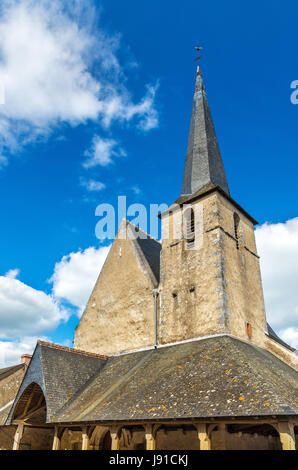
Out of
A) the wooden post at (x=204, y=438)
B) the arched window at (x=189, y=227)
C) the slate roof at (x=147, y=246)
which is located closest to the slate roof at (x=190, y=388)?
the wooden post at (x=204, y=438)

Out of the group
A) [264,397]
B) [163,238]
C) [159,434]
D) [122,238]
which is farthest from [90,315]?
[264,397]

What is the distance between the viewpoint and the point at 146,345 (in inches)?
554

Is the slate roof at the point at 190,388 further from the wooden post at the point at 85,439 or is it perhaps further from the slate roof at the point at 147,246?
the slate roof at the point at 147,246

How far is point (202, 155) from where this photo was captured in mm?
16891

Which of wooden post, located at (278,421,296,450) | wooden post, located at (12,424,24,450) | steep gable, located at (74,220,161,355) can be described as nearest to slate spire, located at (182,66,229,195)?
steep gable, located at (74,220,161,355)

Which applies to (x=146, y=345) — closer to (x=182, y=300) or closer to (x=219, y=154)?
(x=182, y=300)

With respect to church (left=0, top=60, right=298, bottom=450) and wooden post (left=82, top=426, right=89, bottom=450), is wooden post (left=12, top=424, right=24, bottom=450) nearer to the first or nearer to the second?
church (left=0, top=60, right=298, bottom=450)

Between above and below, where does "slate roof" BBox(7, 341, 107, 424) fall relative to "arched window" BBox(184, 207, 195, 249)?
below

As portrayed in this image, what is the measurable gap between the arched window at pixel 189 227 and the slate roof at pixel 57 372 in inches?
243

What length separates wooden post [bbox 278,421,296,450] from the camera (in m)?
6.72

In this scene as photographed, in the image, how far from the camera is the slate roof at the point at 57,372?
11.7 meters

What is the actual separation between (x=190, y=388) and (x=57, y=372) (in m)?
5.57

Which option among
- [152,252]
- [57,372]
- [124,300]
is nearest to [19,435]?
[57,372]

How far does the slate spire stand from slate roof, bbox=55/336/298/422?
7328mm
